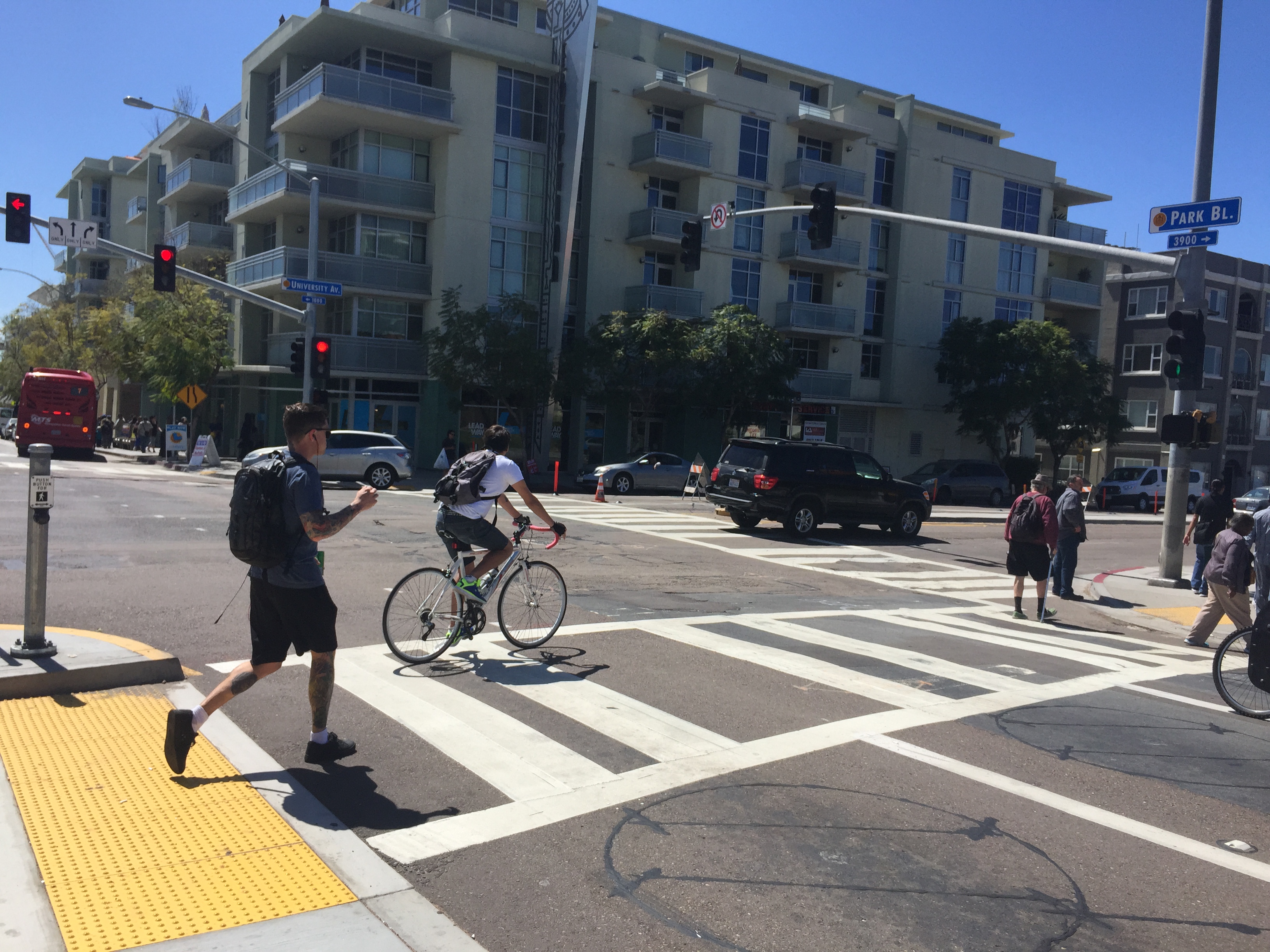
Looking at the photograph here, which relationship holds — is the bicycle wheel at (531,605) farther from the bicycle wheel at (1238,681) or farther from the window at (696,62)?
the window at (696,62)

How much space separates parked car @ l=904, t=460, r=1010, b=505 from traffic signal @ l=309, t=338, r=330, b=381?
20.2m

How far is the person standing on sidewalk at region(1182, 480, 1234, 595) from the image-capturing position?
1528 cm

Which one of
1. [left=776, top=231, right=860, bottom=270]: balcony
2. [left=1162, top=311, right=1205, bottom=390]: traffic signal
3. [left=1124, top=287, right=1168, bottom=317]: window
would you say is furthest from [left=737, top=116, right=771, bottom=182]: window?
[left=1162, top=311, right=1205, bottom=390]: traffic signal

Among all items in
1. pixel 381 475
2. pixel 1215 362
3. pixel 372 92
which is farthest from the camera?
pixel 1215 362

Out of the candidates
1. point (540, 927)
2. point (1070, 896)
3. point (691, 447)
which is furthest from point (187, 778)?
point (691, 447)

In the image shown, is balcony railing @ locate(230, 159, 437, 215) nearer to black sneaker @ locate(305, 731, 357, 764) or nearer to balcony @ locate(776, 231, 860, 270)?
balcony @ locate(776, 231, 860, 270)

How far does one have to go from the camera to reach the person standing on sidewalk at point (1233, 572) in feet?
33.3

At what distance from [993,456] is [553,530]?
45.7 metres

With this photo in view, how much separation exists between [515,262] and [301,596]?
33966mm

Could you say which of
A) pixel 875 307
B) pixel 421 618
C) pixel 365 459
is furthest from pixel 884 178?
pixel 421 618

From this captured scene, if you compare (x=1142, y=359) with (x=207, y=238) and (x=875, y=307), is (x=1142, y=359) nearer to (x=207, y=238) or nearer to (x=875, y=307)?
(x=875, y=307)

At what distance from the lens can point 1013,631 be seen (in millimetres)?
11148

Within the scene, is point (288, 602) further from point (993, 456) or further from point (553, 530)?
point (993, 456)

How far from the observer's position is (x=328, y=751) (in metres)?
5.49
